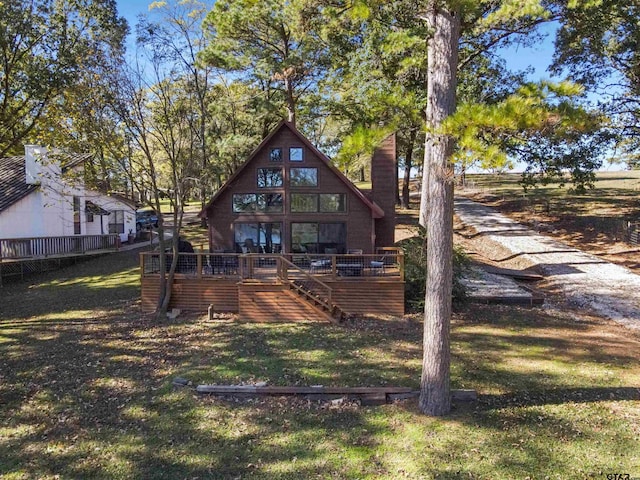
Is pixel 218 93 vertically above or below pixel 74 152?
above

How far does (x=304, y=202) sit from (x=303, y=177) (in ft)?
3.21

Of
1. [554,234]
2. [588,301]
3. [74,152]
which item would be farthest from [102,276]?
[554,234]

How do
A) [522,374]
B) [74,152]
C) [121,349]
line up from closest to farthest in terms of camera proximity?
[522,374] < [121,349] < [74,152]

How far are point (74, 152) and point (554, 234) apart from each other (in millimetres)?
26204

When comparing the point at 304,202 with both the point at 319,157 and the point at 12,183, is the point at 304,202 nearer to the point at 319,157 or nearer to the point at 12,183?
the point at 319,157

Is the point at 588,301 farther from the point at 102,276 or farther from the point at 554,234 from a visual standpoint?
the point at 102,276

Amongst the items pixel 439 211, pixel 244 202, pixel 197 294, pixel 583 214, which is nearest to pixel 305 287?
pixel 197 294

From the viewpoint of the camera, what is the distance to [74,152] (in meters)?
13.9

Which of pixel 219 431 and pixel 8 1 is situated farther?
pixel 8 1

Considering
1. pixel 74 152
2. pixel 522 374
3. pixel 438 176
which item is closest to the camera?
pixel 438 176

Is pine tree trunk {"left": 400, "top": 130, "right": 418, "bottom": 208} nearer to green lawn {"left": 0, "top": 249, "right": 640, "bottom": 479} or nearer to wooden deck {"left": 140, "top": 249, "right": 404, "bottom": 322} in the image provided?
wooden deck {"left": 140, "top": 249, "right": 404, "bottom": 322}

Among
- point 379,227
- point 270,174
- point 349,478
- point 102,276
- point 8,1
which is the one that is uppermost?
point 8,1

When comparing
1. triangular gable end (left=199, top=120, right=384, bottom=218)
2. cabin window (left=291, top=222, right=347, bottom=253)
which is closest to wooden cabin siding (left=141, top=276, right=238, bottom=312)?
cabin window (left=291, top=222, right=347, bottom=253)

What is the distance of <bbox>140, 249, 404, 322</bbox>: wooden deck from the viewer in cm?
1273
